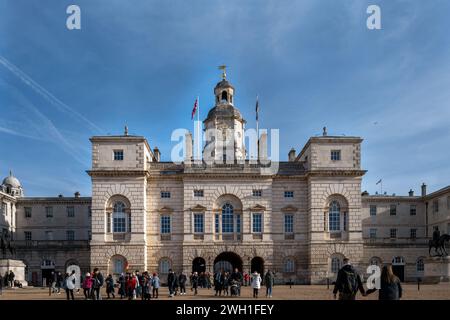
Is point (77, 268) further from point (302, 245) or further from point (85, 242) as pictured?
point (302, 245)

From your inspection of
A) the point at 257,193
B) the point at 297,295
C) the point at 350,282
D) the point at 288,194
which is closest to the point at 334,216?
the point at 288,194

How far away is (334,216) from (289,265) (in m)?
6.96

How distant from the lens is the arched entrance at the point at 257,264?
→ 52219 millimetres

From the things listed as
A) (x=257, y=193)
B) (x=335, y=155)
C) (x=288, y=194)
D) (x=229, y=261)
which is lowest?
(x=229, y=261)

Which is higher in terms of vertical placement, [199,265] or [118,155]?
[118,155]

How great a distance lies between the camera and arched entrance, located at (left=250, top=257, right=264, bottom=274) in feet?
171

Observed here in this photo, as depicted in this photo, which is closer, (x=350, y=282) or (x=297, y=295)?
(x=350, y=282)

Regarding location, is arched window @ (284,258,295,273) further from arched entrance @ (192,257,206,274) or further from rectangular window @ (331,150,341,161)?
rectangular window @ (331,150,341,161)

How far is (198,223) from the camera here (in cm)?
5181

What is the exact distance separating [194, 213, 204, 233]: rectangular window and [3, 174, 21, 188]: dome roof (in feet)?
147

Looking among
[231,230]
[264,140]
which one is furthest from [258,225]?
[264,140]

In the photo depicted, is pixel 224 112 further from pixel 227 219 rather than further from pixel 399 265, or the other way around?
pixel 399 265

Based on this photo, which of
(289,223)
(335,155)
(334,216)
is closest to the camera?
(334,216)

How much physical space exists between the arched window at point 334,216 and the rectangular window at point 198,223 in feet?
43.2
